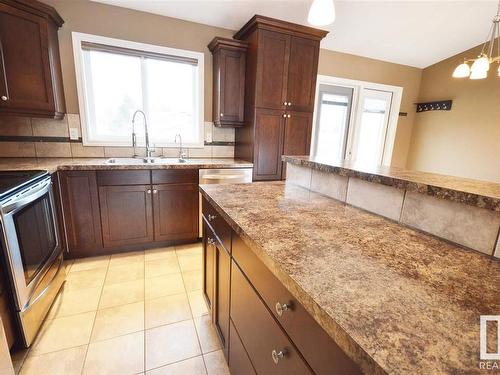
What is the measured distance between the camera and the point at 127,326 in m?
1.60

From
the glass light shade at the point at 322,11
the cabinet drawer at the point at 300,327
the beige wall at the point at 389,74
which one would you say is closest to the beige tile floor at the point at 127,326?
the cabinet drawer at the point at 300,327

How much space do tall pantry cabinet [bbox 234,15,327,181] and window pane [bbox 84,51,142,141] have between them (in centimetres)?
126

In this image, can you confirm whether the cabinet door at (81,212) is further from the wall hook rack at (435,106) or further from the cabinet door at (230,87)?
the wall hook rack at (435,106)

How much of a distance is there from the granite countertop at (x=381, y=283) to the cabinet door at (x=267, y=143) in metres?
1.78

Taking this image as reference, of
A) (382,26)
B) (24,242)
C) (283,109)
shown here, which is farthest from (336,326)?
(382,26)

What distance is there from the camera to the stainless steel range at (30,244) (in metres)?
1.29

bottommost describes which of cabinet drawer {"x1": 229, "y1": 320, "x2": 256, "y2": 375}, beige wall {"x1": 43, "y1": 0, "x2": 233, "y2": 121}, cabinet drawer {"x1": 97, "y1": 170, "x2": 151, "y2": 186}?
cabinet drawer {"x1": 229, "y1": 320, "x2": 256, "y2": 375}

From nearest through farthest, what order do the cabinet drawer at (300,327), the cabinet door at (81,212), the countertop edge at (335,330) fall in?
the countertop edge at (335,330)
the cabinet drawer at (300,327)
the cabinet door at (81,212)

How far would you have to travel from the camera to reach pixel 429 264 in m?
0.69

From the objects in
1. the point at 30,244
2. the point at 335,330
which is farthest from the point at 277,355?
the point at 30,244

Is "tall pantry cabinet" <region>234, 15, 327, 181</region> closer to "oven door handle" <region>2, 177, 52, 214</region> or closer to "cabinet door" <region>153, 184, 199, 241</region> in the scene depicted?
"cabinet door" <region>153, 184, 199, 241</region>

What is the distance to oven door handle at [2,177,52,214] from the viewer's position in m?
1.28

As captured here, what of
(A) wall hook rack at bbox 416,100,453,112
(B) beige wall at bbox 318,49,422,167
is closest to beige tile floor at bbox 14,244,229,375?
(B) beige wall at bbox 318,49,422,167

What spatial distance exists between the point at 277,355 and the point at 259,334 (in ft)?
0.48
